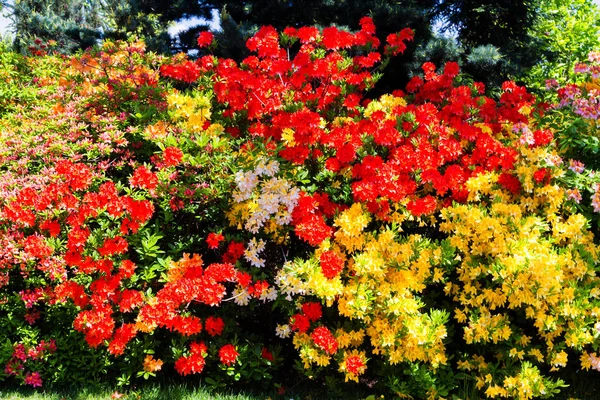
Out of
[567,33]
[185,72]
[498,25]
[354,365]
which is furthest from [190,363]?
[567,33]

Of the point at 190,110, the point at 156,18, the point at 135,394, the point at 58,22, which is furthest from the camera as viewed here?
the point at 58,22

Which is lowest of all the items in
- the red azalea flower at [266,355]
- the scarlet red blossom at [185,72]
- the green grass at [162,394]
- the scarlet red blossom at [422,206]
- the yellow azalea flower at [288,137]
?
the green grass at [162,394]

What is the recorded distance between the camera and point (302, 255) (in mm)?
3730

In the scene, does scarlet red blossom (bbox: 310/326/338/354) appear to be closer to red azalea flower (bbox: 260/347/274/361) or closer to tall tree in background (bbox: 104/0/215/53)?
red azalea flower (bbox: 260/347/274/361)

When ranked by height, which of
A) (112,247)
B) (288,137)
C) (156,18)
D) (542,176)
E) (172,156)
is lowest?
(112,247)

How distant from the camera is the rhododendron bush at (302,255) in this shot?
3.27m

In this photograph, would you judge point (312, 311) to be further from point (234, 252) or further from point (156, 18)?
point (156, 18)

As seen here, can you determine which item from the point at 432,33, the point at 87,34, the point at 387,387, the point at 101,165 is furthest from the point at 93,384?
the point at 87,34

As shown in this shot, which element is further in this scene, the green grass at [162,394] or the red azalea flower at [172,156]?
the red azalea flower at [172,156]

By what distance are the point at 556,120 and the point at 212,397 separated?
3266 millimetres

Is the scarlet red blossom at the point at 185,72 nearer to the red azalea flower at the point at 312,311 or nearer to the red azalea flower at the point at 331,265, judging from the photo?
the red azalea flower at the point at 331,265

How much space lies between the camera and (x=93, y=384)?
12.0ft

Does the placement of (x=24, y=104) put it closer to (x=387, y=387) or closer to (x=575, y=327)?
(x=387, y=387)

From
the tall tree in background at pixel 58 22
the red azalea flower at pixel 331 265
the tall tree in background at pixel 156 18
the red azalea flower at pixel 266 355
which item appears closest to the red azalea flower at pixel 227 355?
the red azalea flower at pixel 266 355
